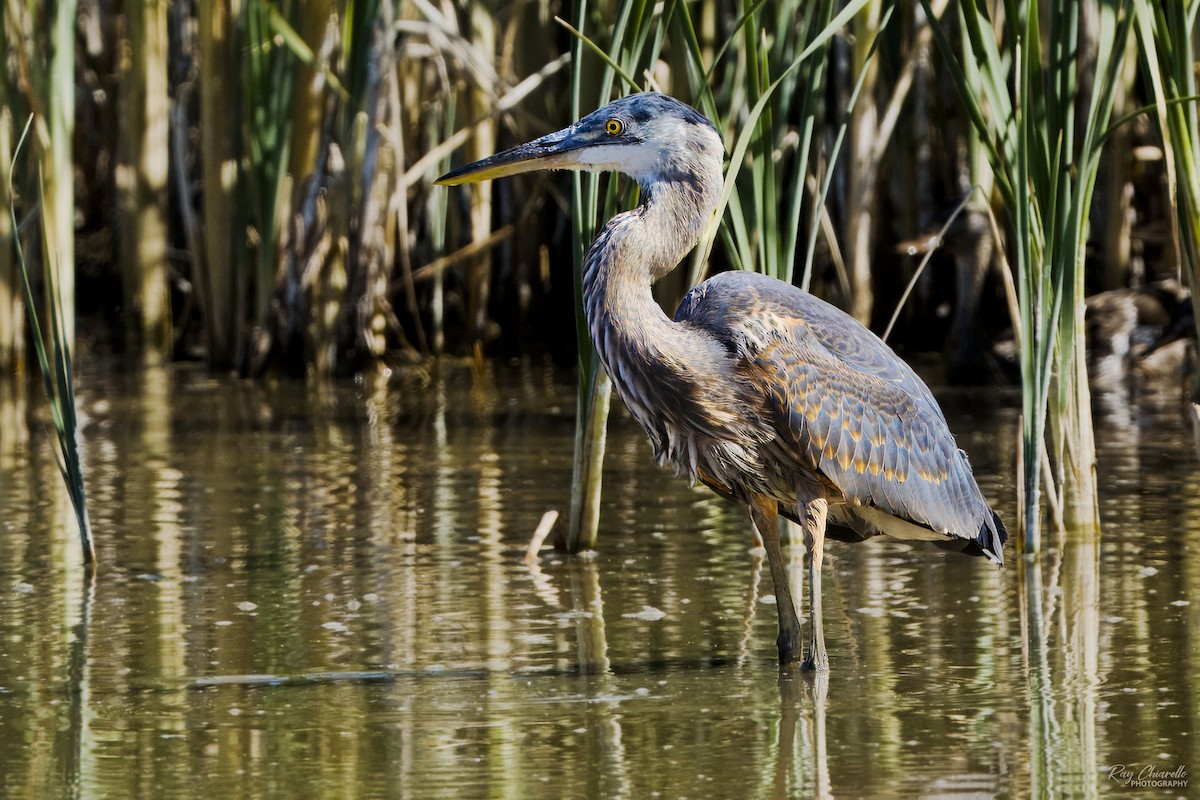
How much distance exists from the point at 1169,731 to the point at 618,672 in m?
1.46

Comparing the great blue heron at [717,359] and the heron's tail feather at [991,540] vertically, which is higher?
the great blue heron at [717,359]

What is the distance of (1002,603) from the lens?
224 inches

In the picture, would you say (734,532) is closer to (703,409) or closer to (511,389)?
(703,409)

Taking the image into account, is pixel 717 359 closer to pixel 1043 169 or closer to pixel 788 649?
pixel 788 649

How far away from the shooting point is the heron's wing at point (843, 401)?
4.82 meters

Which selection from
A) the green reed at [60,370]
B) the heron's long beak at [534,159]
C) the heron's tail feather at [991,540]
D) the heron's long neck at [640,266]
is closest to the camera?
the heron's long neck at [640,266]

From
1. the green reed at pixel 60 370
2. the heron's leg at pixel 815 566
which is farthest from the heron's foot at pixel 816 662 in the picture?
the green reed at pixel 60 370

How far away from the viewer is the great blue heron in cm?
476

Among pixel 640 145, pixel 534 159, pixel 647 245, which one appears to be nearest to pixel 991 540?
pixel 647 245

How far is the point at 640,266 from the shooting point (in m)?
4.77

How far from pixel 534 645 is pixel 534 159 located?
140 centimetres

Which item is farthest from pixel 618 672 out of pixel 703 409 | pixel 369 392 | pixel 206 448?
pixel 369 392

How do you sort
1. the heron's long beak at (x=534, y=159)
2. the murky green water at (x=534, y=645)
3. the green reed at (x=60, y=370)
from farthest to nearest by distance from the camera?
1. the green reed at (x=60, y=370)
2. the heron's long beak at (x=534, y=159)
3. the murky green water at (x=534, y=645)

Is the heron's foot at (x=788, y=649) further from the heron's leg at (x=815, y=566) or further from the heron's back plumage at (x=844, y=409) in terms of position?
the heron's back plumage at (x=844, y=409)
